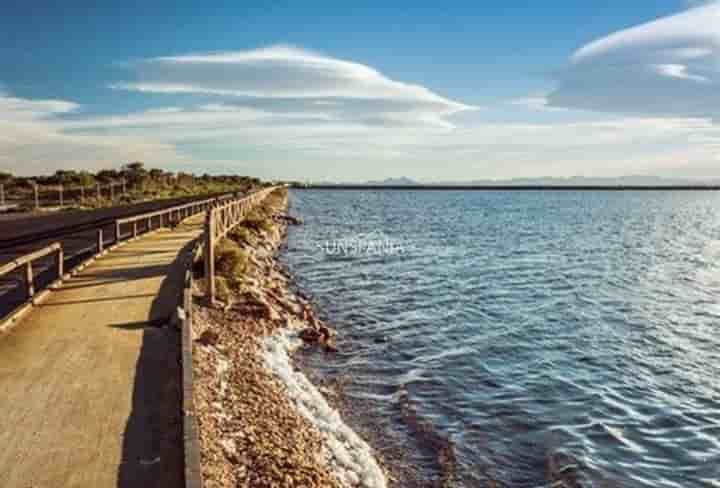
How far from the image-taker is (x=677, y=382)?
11.0 meters

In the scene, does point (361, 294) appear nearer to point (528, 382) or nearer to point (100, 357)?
point (528, 382)

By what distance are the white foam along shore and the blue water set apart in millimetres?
382

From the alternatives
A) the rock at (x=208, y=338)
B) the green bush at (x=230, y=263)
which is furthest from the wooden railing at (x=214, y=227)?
the rock at (x=208, y=338)

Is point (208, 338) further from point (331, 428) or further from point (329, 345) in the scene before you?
point (329, 345)

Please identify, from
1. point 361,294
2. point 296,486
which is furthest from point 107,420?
point 361,294

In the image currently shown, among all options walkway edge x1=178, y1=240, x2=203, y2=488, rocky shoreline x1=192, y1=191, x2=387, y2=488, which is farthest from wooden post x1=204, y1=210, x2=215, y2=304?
walkway edge x1=178, y1=240, x2=203, y2=488

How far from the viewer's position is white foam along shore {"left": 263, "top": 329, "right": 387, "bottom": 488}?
6773 mm

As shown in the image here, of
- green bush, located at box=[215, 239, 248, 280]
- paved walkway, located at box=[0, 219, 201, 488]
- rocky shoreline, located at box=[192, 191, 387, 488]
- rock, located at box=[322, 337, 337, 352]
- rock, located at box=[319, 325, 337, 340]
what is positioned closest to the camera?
paved walkway, located at box=[0, 219, 201, 488]

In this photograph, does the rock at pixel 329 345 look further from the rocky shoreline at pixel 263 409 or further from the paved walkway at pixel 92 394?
the paved walkway at pixel 92 394

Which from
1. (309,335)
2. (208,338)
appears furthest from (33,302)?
(309,335)

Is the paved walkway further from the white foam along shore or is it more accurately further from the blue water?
the blue water

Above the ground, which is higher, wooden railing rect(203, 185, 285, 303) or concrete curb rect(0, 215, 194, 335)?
wooden railing rect(203, 185, 285, 303)

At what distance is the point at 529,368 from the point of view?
11.7 meters

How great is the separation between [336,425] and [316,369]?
2.69 m
